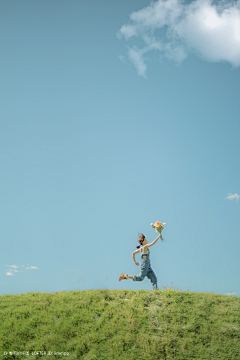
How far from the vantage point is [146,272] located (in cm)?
1473

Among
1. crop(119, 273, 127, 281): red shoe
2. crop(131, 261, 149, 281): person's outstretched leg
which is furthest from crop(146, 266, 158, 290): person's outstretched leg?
crop(119, 273, 127, 281): red shoe

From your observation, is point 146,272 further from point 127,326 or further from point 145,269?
point 127,326

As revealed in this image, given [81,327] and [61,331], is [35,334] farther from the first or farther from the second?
[81,327]

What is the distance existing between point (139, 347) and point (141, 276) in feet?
14.2

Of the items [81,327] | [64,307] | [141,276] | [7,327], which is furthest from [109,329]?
[7,327]

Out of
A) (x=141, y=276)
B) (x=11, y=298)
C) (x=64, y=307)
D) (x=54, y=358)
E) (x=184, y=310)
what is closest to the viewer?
(x=54, y=358)

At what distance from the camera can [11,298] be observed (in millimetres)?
15703

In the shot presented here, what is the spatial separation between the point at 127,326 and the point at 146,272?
144 inches

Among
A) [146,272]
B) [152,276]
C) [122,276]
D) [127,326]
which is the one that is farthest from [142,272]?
[127,326]

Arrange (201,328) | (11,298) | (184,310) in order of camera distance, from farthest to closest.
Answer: (11,298)
(184,310)
(201,328)

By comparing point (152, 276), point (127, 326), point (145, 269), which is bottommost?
point (127, 326)

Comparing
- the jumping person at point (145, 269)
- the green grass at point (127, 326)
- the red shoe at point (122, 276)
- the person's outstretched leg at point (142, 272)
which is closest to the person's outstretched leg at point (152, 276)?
the jumping person at point (145, 269)

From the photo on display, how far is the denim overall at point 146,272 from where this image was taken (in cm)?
1469

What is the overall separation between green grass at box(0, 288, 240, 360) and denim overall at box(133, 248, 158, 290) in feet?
2.74
